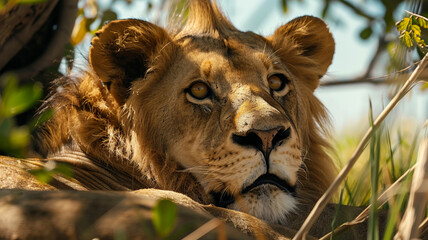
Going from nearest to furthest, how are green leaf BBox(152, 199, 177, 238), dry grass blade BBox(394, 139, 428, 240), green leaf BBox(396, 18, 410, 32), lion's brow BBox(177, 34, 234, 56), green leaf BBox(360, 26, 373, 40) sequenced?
green leaf BBox(152, 199, 177, 238) < dry grass blade BBox(394, 139, 428, 240) < green leaf BBox(396, 18, 410, 32) < lion's brow BBox(177, 34, 234, 56) < green leaf BBox(360, 26, 373, 40)

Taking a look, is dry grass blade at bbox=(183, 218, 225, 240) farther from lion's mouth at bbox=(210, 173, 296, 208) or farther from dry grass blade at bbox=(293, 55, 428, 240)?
lion's mouth at bbox=(210, 173, 296, 208)

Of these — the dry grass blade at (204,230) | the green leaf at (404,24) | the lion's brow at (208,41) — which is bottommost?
the dry grass blade at (204,230)

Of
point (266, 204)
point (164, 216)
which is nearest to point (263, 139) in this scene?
point (266, 204)

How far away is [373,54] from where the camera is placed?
7.64m

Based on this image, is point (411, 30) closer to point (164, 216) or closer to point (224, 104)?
point (224, 104)

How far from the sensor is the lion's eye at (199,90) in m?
4.24

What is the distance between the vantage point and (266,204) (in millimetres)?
3633

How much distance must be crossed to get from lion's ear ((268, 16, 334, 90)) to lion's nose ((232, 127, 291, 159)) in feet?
4.35

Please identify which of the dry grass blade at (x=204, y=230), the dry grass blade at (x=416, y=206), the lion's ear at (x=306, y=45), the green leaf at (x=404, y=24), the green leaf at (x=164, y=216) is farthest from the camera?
the lion's ear at (x=306, y=45)

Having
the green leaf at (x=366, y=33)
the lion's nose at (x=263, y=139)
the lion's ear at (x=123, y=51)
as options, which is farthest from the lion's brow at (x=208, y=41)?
the green leaf at (x=366, y=33)

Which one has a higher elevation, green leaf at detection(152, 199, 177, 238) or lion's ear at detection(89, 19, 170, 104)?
lion's ear at detection(89, 19, 170, 104)

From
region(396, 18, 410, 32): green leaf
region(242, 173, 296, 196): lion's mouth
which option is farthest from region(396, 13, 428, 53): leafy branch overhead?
region(242, 173, 296, 196): lion's mouth

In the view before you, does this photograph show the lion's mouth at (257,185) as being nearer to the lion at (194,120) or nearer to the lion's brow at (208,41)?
the lion at (194,120)

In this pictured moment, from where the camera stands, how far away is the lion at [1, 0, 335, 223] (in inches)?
145
